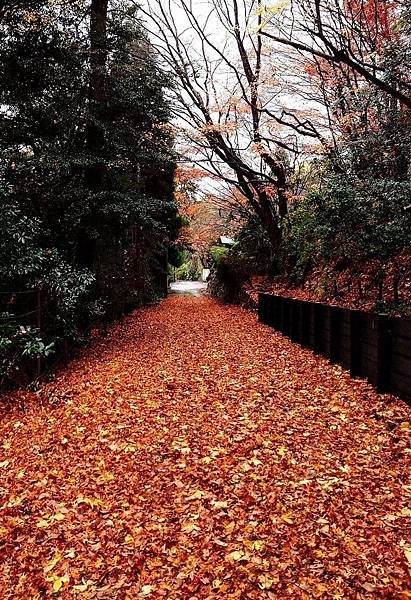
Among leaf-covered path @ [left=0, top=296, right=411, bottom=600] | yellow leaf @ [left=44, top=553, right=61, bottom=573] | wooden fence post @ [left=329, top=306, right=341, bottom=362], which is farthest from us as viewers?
wooden fence post @ [left=329, top=306, right=341, bottom=362]

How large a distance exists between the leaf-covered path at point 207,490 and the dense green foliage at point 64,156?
1.44 meters

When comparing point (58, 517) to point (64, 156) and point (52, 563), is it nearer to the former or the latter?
point (52, 563)

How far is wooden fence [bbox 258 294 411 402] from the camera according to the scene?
470 centimetres

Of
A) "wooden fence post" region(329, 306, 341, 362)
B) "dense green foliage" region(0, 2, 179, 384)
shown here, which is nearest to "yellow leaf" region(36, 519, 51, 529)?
"dense green foliage" region(0, 2, 179, 384)

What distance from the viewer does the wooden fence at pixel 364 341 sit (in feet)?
15.4

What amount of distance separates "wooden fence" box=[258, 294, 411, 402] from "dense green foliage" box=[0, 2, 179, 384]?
400cm

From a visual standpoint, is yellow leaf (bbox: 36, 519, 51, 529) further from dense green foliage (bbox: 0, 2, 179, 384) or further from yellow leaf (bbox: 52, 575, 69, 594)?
dense green foliage (bbox: 0, 2, 179, 384)

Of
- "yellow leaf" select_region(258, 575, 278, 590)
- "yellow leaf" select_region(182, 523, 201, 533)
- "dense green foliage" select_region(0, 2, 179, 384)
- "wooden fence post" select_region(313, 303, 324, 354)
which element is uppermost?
"dense green foliage" select_region(0, 2, 179, 384)

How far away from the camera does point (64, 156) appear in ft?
26.1

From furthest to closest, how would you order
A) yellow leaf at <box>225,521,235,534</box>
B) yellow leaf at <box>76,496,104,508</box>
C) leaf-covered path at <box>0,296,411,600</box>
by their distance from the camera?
1. yellow leaf at <box>76,496,104,508</box>
2. yellow leaf at <box>225,521,235,534</box>
3. leaf-covered path at <box>0,296,411,600</box>

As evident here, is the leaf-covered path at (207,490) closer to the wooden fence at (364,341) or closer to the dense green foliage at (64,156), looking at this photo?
the wooden fence at (364,341)

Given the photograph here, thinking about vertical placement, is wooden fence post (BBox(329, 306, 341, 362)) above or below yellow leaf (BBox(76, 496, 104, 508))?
above

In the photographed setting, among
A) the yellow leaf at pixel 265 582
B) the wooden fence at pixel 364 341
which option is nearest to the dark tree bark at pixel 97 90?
the wooden fence at pixel 364 341

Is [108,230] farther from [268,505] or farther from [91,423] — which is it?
[268,505]
